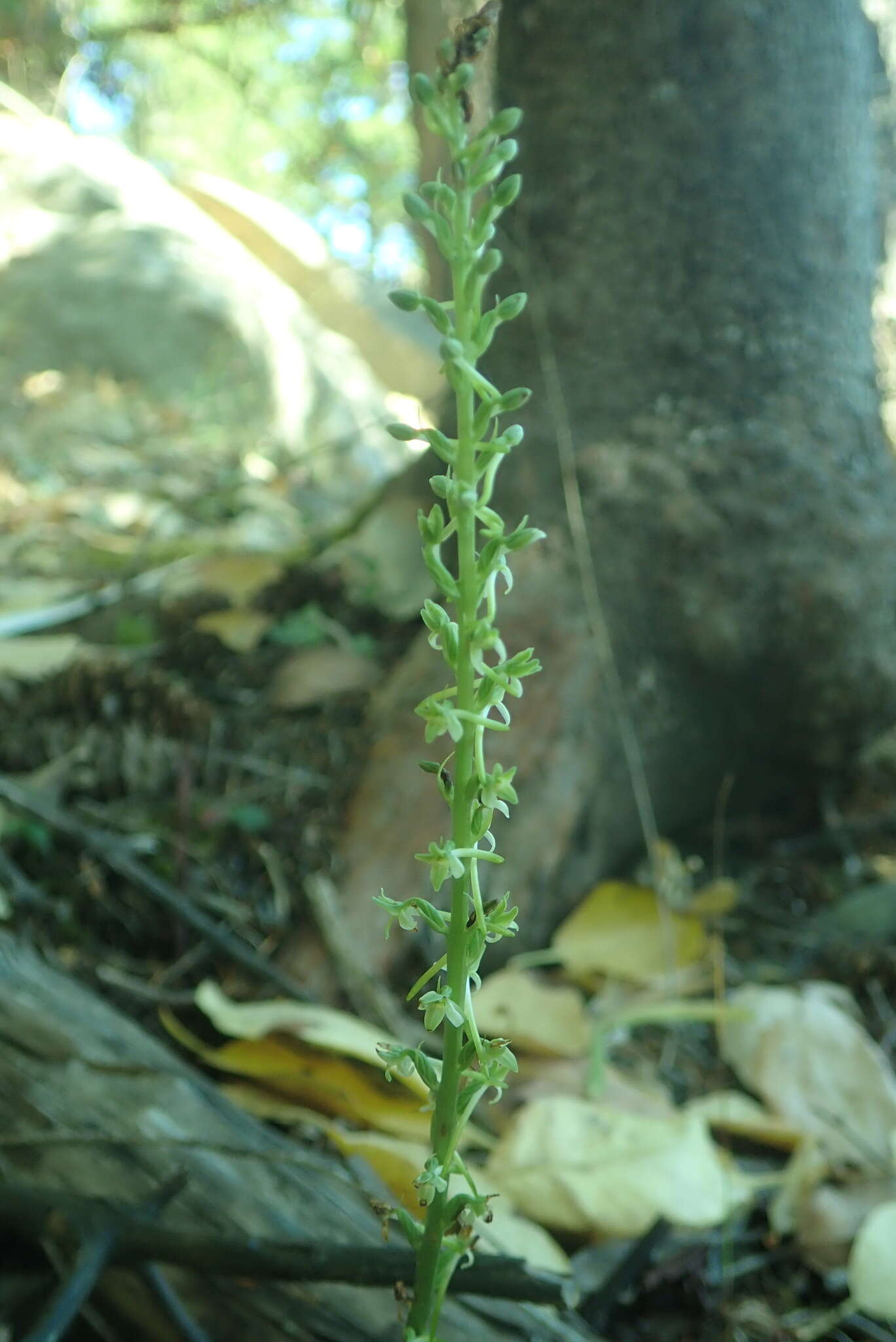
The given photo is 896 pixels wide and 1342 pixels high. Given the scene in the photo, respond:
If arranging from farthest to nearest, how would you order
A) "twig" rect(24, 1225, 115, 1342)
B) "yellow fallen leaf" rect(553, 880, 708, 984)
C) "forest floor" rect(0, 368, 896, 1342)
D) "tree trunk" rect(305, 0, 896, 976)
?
"tree trunk" rect(305, 0, 896, 976) → "yellow fallen leaf" rect(553, 880, 708, 984) → "forest floor" rect(0, 368, 896, 1342) → "twig" rect(24, 1225, 115, 1342)

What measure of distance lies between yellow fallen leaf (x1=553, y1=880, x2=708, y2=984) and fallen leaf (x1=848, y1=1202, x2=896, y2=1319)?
54 centimetres

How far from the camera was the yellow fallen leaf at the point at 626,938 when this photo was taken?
1602 millimetres

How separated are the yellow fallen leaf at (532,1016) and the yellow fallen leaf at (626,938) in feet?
0.33

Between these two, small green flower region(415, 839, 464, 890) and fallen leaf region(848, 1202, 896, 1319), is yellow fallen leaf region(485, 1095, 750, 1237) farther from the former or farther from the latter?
small green flower region(415, 839, 464, 890)

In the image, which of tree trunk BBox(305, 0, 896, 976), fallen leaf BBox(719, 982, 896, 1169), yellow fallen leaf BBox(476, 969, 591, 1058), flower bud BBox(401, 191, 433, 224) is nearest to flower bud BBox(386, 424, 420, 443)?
flower bud BBox(401, 191, 433, 224)

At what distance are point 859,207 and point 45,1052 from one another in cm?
190

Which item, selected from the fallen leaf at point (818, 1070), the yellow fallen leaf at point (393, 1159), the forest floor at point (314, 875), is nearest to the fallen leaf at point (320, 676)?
the forest floor at point (314, 875)

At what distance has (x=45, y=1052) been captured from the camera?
1.00 m

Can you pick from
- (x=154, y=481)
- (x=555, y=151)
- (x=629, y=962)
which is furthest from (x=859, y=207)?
(x=154, y=481)

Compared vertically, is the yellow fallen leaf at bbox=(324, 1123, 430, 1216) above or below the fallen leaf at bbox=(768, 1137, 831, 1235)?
below

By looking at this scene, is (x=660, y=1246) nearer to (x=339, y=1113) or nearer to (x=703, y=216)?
(x=339, y=1113)

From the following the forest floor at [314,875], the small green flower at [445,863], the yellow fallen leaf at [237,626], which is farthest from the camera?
the yellow fallen leaf at [237,626]

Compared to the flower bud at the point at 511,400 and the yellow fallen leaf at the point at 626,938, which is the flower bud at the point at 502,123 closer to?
the flower bud at the point at 511,400

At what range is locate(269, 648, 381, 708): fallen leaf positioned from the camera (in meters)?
1.88
